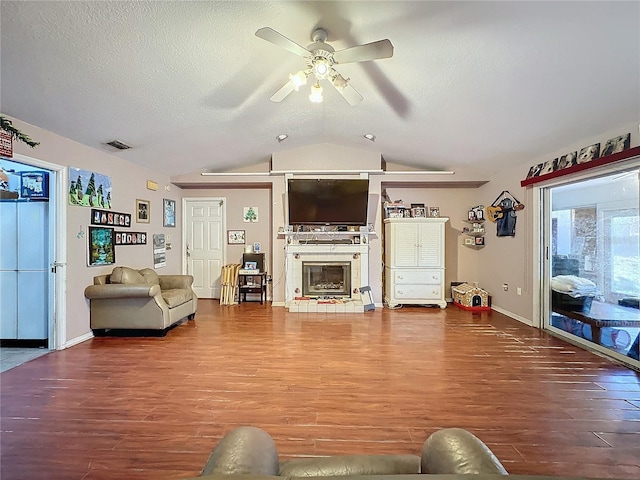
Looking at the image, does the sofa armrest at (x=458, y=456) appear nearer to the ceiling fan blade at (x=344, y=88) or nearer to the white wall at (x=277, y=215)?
the ceiling fan blade at (x=344, y=88)

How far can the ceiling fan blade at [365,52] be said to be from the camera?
6.96 feet

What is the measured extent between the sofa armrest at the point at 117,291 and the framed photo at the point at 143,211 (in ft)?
4.42

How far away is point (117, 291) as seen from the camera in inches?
148

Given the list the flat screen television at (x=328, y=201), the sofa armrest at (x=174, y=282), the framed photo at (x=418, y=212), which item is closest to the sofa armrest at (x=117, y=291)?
the sofa armrest at (x=174, y=282)

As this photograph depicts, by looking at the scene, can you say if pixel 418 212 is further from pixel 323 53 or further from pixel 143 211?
pixel 143 211

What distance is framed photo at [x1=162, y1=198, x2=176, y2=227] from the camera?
5.57 meters

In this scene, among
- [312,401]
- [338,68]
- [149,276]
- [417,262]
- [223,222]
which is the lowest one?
[312,401]

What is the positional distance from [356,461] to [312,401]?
4.76ft

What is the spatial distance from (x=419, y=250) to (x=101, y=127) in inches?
195

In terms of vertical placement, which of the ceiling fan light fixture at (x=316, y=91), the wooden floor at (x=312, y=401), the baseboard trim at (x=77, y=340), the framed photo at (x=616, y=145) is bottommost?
the wooden floor at (x=312, y=401)

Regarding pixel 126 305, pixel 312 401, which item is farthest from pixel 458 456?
pixel 126 305

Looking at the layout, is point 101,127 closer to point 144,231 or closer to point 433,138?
point 144,231

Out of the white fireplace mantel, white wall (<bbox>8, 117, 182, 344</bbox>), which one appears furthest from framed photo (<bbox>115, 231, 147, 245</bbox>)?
the white fireplace mantel

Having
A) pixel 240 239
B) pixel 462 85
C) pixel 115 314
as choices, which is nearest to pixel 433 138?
pixel 462 85
